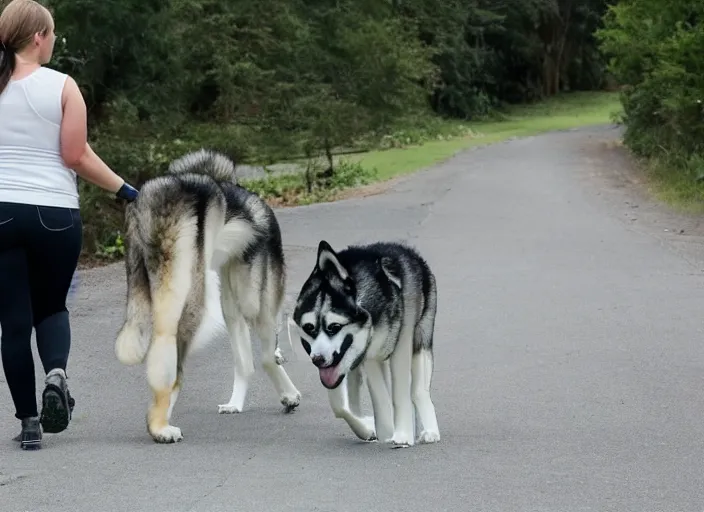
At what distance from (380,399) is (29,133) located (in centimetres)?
212

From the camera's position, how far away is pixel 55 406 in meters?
5.89

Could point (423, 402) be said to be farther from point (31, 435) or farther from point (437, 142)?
point (437, 142)

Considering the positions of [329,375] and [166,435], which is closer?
[329,375]

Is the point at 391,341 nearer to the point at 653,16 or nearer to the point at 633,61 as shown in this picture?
the point at 653,16

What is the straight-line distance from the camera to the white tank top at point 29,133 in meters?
5.87

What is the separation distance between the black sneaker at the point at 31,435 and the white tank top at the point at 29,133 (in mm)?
1083

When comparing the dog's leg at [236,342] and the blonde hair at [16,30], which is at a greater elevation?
the blonde hair at [16,30]

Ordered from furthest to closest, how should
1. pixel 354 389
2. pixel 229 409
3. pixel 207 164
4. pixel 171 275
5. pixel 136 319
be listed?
pixel 229 409 → pixel 207 164 → pixel 354 389 → pixel 136 319 → pixel 171 275

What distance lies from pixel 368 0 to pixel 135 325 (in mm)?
37165

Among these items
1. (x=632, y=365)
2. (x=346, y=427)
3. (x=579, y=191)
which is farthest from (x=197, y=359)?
(x=579, y=191)

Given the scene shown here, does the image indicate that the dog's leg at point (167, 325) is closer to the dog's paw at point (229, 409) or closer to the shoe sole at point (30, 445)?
the shoe sole at point (30, 445)

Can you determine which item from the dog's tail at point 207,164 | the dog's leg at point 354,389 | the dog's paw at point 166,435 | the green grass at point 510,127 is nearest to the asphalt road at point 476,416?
the dog's paw at point 166,435

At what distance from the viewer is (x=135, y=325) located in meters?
6.29

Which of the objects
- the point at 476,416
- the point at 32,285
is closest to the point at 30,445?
the point at 32,285
